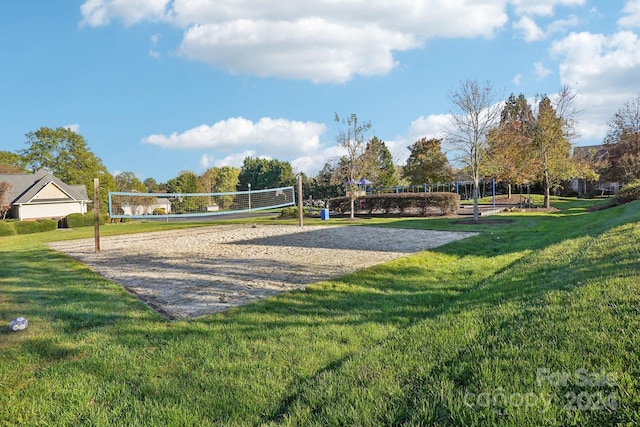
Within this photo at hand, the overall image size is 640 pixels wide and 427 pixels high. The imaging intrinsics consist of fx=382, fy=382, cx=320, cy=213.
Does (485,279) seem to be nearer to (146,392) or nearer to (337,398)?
(337,398)

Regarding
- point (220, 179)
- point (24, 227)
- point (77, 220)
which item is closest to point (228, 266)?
point (24, 227)

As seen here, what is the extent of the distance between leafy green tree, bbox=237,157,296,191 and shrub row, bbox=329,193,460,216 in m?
29.8

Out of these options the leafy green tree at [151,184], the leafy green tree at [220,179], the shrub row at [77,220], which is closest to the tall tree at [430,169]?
the shrub row at [77,220]

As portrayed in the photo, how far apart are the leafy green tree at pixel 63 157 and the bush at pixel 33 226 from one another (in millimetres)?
27242

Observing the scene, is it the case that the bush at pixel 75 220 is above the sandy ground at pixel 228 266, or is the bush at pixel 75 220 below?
above

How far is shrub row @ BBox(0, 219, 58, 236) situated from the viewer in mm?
21406

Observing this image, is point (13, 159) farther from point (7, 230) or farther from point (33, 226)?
point (7, 230)

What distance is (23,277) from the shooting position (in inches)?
279

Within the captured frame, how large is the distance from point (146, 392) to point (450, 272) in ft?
17.4

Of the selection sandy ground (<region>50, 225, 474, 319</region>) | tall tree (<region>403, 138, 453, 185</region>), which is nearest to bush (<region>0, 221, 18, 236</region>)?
sandy ground (<region>50, 225, 474, 319</region>)

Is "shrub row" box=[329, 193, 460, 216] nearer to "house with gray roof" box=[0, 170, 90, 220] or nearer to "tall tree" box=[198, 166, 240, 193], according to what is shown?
"house with gray roof" box=[0, 170, 90, 220]

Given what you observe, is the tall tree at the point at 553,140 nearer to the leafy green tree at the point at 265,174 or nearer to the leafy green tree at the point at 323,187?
the leafy green tree at the point at 323,187

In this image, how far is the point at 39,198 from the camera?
126 feet

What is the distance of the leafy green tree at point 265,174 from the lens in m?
58.9
